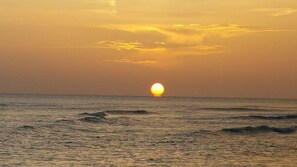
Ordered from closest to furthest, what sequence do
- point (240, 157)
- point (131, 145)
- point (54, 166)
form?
point (54, 166), point (240, 157), point (131, 145)

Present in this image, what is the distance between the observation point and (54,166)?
23.9 m

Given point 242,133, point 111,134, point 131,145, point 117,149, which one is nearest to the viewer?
point 117,149

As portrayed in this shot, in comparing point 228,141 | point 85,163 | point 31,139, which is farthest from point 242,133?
point 85,163

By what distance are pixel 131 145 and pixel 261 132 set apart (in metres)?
17.3

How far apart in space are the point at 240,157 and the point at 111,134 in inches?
569

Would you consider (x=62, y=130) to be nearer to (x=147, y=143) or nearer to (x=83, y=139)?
(x=83, y=139)

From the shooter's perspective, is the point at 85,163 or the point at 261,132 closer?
the point at 85,163

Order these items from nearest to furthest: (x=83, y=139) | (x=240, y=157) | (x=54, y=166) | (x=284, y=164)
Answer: (x=54, y=166) < (x=284, y=164) < (x=240, y=157) < (x=83, y=139)

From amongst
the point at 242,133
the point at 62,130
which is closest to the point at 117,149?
the point at 62,130

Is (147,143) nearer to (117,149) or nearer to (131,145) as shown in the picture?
(131,145)

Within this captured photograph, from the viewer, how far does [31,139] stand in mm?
34750

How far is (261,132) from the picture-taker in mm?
46562

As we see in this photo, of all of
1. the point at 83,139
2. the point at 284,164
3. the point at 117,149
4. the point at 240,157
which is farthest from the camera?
the point at 83,139

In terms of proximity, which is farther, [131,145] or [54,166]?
[131,145]
